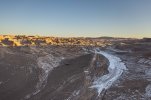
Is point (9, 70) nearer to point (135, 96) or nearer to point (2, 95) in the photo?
point (2, 95)


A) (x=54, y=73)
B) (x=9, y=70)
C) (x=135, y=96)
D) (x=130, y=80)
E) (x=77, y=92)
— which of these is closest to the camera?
(x=135, y=96)

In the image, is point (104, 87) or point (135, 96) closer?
point (135, 96)

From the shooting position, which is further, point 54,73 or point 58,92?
point 54,73

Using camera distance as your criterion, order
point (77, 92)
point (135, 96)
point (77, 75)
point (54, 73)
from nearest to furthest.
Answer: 1. point (135, 96)
2. point (77, 92)
3. point (77, 75)
4. point (54, 73)

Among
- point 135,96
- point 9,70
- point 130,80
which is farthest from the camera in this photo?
point 9,70

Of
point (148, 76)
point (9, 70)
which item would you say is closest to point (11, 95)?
point (9, 70)

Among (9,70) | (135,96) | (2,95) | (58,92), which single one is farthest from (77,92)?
(9,70)

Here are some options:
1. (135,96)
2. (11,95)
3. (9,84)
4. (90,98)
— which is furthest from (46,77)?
(135,96)

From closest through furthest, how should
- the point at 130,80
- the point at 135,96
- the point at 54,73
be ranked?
the point at 135,96 → the point at 130,80 → the point at 54,73

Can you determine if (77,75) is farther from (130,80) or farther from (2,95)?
(2,95)
